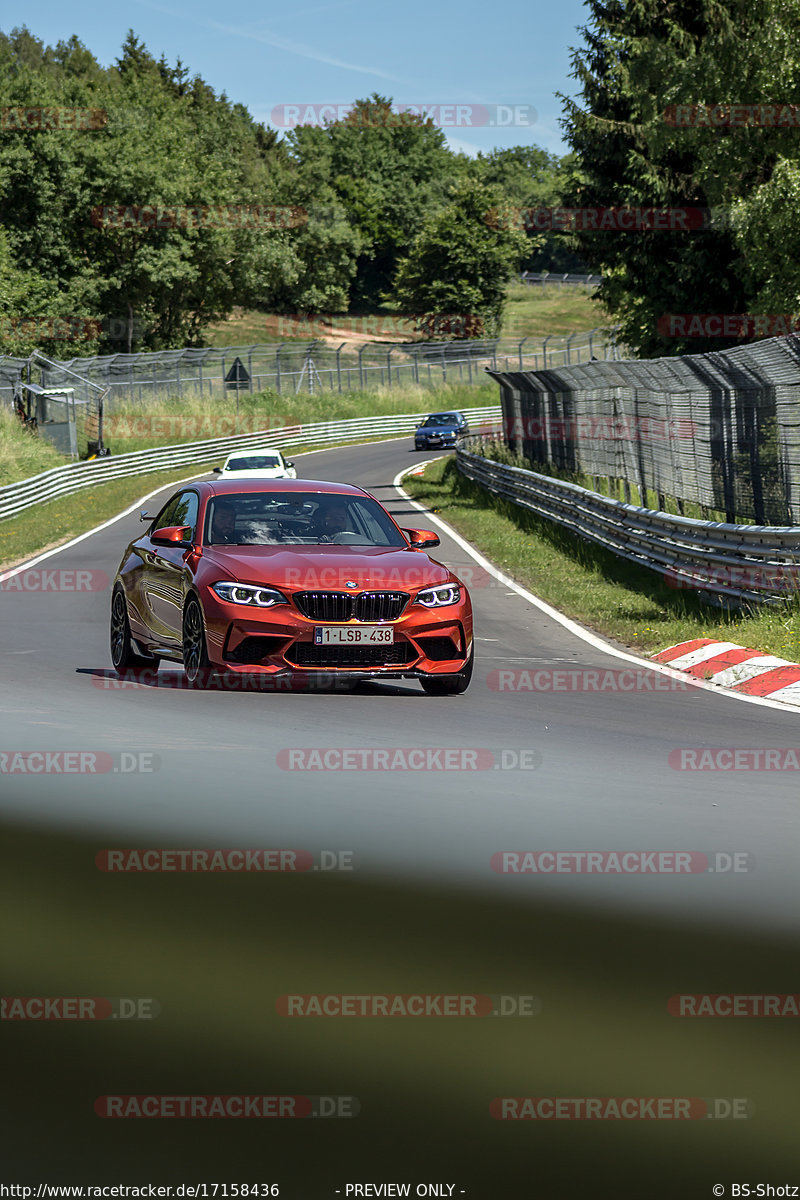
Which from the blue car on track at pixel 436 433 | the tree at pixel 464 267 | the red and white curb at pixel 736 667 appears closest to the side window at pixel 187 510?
the red and white curb at pixel 736 667

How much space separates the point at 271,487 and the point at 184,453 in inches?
1609

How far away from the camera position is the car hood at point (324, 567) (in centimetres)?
938

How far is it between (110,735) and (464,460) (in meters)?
30.7

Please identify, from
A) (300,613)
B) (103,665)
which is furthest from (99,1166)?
(103,665)

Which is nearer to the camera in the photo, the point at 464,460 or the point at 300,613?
the point at 300,613

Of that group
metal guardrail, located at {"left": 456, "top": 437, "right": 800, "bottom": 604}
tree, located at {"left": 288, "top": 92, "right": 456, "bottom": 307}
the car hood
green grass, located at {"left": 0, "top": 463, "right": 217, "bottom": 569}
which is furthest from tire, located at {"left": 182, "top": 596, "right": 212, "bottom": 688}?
tree, located at {"left": 288, "top": 92, "right": 456, "bottom": 307}

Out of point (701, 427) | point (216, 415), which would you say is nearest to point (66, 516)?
point (701, 427)

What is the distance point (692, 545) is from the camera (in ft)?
50.9

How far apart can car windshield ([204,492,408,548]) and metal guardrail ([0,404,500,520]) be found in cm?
2307

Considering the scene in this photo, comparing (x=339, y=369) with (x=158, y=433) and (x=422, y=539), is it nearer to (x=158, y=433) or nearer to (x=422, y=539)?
(x=158, y=433)

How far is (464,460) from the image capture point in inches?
1462

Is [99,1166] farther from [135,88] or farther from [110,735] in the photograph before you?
[135,88]

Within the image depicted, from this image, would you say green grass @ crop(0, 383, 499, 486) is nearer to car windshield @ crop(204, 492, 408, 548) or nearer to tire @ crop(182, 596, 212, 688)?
car windshield @ crop(204, 492, 408, 548)

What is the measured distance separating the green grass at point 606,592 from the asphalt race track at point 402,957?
6439 millimetres
